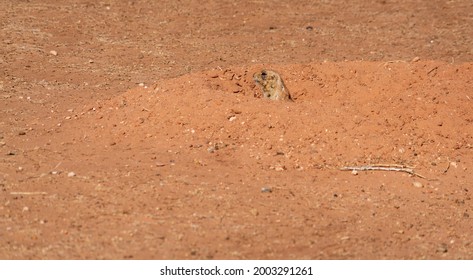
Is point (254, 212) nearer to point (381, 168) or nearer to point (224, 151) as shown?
point (224, 151)

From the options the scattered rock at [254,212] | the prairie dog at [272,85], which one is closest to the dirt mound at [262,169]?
the scattered rock at [254,212]

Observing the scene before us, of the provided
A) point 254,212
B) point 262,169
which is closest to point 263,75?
point 262,169

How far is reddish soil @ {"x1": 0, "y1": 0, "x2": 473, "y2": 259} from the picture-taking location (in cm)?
496

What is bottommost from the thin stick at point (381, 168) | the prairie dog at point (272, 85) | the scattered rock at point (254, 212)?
the thin stick at point (381, 168)

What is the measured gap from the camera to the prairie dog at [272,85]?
23.8 feet

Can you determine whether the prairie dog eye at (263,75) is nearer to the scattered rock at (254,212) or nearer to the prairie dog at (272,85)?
the prairie dog at (272,85)

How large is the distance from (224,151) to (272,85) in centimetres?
121

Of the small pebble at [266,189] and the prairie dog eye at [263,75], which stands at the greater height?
the prairie dog eye at [263,75]

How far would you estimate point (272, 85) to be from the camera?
733cm

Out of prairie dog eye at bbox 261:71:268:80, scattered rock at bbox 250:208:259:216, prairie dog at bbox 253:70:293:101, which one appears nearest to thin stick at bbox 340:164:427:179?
scattered rock at bbox 250:208:259:216

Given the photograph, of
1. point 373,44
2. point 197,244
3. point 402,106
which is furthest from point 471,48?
point 197,244

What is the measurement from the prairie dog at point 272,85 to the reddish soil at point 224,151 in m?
0.19

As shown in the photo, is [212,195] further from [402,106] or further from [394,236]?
[402,106]

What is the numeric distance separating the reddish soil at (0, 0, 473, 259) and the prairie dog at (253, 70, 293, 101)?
190 millimetres
